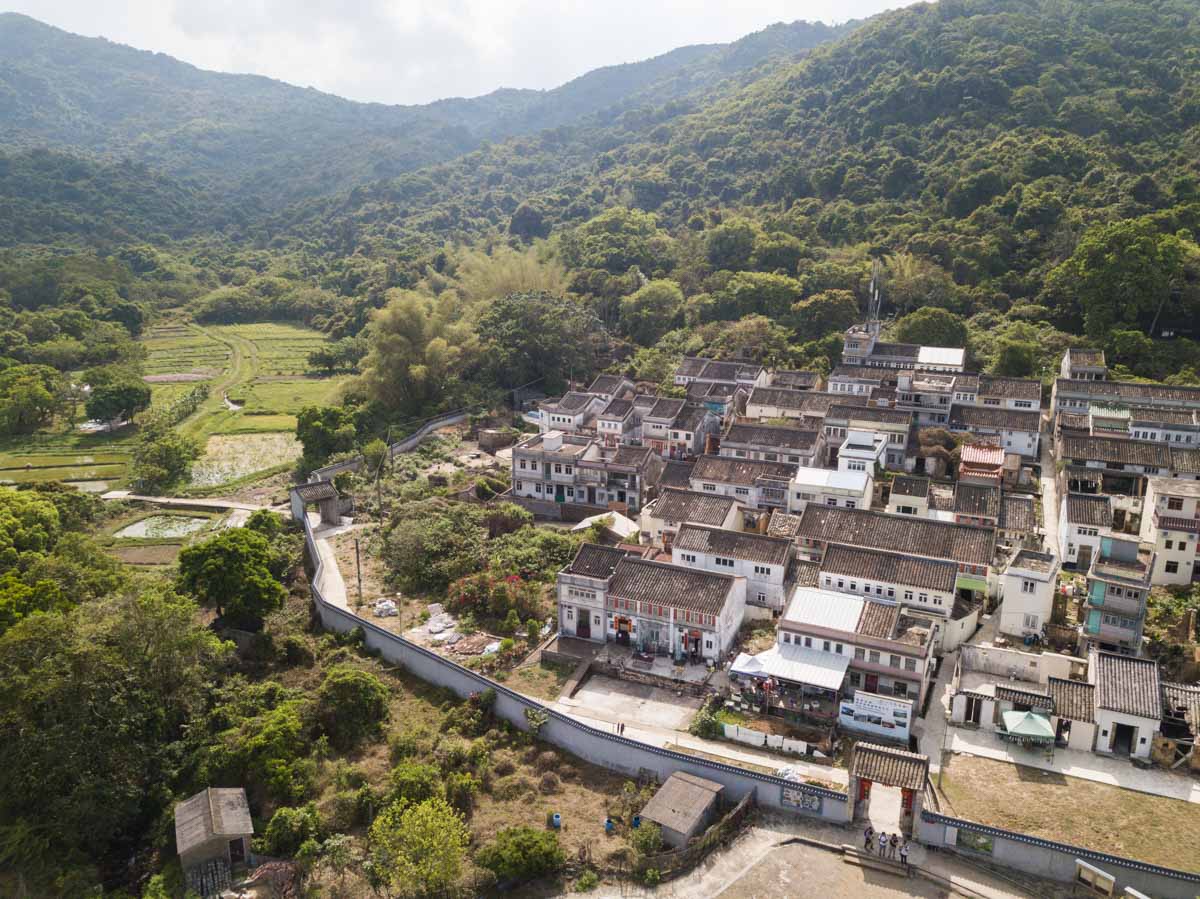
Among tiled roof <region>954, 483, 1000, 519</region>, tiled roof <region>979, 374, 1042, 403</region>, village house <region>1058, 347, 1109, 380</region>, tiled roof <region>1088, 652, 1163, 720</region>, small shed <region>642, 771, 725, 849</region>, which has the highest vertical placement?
village house <region>1058, 347, 1109, 380</region>

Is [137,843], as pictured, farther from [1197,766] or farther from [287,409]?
[287,409]

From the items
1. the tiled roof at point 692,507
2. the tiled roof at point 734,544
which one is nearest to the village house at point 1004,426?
the tiled roof at point 692,507

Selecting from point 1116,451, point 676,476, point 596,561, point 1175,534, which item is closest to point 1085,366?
point 1116,451

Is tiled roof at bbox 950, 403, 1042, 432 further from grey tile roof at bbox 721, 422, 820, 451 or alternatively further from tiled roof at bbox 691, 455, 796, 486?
tiled roof at bbox 691, 455, 796, 486

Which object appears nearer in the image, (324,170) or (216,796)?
(216,796)

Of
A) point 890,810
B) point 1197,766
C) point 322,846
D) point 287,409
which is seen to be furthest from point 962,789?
point 287,409

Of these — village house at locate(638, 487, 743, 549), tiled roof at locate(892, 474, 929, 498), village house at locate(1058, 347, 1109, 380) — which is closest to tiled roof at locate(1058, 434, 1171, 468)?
tiled roof at locate(892, 474, 929, 498)
